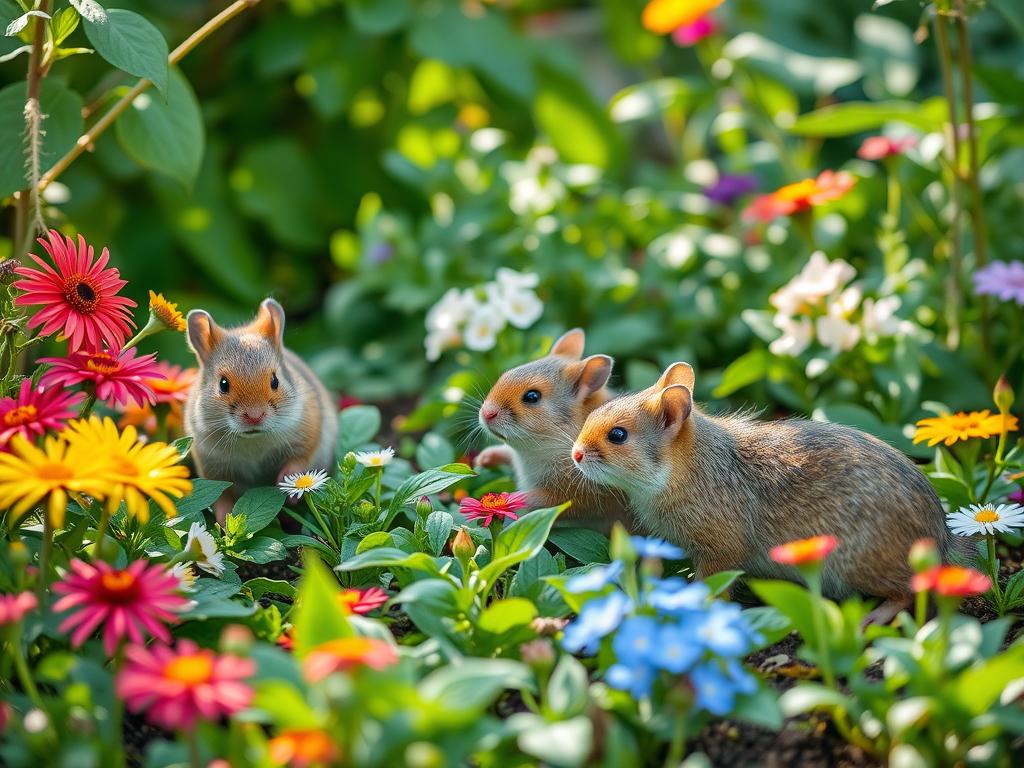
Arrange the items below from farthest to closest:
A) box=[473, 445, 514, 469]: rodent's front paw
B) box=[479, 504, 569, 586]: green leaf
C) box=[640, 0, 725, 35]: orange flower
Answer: box=[640, 0, 725, 35]: orange flower → box=[473, 445, 514, 469]: rodent's front paw → box=[479, 504, 569, 586]: green leaf

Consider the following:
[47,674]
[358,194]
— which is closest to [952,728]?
[47,674]

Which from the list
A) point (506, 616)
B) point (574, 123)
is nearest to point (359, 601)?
point (506, 616)

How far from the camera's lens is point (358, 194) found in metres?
6.36

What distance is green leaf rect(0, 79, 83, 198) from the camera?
129 inches

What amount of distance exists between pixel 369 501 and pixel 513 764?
3.65 feet

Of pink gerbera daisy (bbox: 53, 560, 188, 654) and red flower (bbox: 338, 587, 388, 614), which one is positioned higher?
pink gerbera daisy (bbox: 53, 560, 188, 654)

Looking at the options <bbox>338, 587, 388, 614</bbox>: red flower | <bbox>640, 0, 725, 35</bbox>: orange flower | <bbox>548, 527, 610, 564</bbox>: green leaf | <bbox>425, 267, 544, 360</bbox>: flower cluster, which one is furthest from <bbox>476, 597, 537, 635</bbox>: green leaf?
<bbox>640, 0, 725, 35</bbox>: orange flower

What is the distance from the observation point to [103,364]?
9.41 feet

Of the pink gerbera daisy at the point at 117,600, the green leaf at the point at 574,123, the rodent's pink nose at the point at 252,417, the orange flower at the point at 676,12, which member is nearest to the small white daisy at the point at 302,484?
the rodent's pink nose at the point at 252,417

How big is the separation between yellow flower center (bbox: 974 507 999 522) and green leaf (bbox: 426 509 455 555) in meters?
1.43

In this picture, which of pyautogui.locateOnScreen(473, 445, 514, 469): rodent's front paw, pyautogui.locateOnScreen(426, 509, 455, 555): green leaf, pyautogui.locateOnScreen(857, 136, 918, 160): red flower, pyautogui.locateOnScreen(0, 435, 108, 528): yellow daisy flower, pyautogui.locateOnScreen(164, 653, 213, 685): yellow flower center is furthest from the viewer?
pyautogui.locateOnScreen(857, 136, 918, 160): red flower

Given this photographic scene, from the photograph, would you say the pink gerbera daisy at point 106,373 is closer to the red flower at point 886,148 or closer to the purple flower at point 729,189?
the red flower at point 886,148

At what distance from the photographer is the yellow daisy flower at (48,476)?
231 cm

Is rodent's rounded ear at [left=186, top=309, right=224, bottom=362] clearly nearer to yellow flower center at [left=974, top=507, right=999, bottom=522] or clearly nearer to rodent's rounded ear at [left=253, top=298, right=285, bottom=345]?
rodent's rounded ear at [left=253, top=298, right=285, bottom=345]
